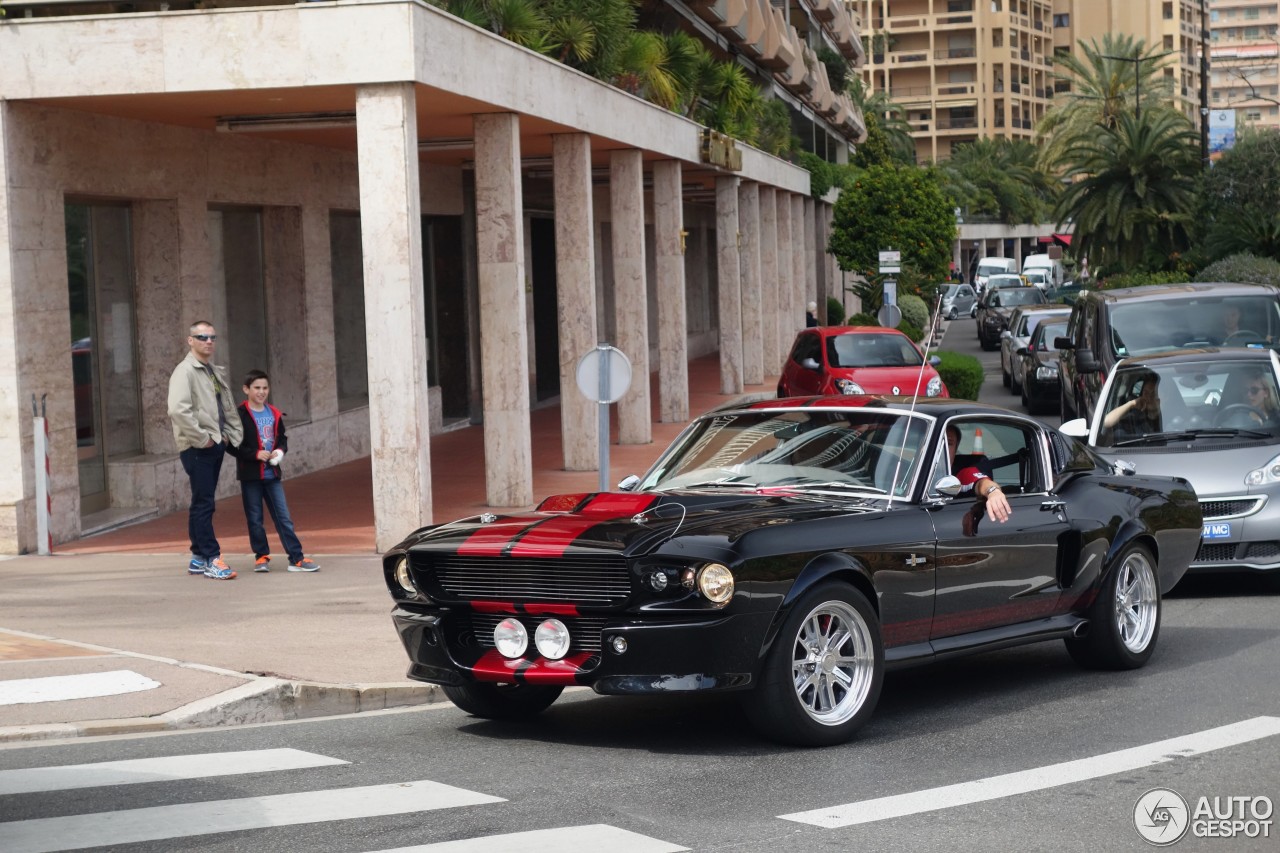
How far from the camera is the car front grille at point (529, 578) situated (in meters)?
7.40

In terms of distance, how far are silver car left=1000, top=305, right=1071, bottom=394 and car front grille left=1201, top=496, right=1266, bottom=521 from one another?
20.1 meters

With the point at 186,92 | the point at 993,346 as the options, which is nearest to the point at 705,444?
the point at 186,92

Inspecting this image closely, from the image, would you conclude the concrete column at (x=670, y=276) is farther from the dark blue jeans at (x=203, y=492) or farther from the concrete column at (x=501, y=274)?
the dark blue jeans at (x=203, y=492)

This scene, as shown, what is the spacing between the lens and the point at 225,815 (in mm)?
6613

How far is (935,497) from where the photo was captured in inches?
337

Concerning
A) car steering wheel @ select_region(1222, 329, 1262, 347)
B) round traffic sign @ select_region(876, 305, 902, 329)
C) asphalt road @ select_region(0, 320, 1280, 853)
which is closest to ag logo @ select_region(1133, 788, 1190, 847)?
asphalt road @ select_region(0, 320, 1280, 853)

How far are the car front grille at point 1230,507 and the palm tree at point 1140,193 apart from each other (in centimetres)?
3986

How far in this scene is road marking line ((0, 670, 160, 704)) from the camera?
900cm

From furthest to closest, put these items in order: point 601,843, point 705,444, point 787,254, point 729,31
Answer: point 787,254, point 729,31, point 705,444, point 601,843

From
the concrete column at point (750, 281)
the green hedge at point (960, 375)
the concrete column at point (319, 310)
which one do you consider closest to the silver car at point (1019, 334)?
the green hedge at point (960, 375)

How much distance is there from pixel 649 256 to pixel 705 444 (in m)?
35.9

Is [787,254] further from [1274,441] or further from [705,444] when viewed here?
[705,444]

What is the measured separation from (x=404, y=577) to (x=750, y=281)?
28.8 meters

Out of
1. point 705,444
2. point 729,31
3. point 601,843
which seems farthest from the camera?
point 729,31
